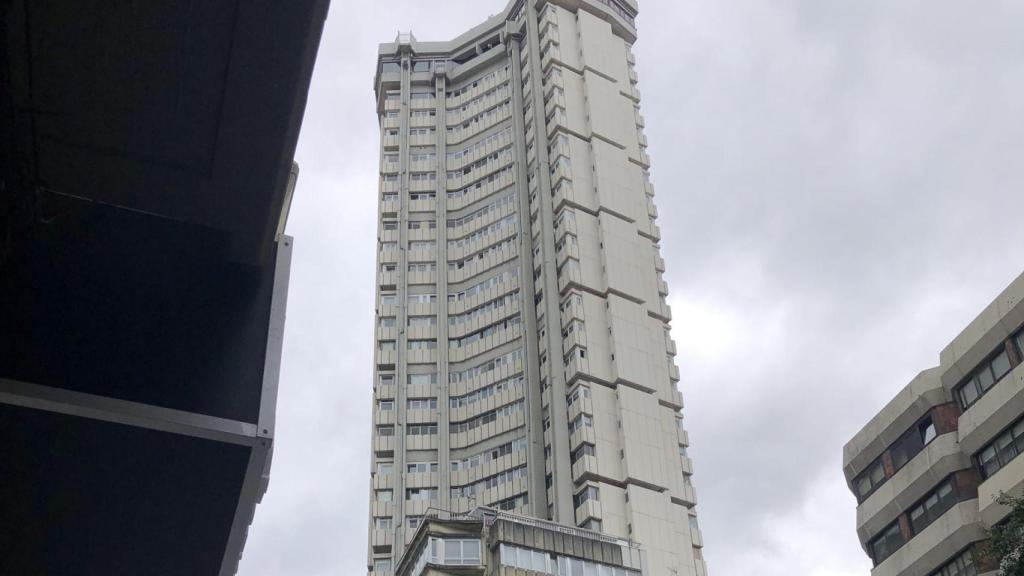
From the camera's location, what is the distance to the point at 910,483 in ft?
149

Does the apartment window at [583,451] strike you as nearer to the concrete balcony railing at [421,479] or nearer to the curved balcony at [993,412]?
the concrete balcony railing at [421,479]

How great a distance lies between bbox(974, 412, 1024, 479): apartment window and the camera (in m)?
40.7

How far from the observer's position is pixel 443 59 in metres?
96.0

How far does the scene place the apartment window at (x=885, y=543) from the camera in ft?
153

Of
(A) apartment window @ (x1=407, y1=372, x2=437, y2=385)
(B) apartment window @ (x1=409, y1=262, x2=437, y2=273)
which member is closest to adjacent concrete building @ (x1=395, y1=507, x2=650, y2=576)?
(A) apartment window @ (x1=407, y1=372, x2=437, y2=385)

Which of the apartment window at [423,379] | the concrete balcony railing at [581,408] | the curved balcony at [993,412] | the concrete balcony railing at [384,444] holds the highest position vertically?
the apartment window at [423,379]

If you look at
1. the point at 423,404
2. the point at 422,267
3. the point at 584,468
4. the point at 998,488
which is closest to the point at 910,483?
the point at 998,488

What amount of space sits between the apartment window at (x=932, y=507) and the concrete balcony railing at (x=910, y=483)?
0.27 m

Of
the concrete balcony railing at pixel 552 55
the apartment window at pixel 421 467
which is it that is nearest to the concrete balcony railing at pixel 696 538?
the apartment window at pixel 421 467

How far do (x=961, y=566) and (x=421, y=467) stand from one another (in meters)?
38.6

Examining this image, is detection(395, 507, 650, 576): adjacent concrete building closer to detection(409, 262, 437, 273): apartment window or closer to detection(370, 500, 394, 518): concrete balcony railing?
detection(370, 500, 394, 518): concrete balcony railing

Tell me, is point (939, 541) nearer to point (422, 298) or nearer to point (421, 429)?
point (421, 429)

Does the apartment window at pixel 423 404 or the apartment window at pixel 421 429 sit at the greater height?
the apartment window at pixel 423 404

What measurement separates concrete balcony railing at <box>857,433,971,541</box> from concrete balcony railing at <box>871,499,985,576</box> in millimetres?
1479
